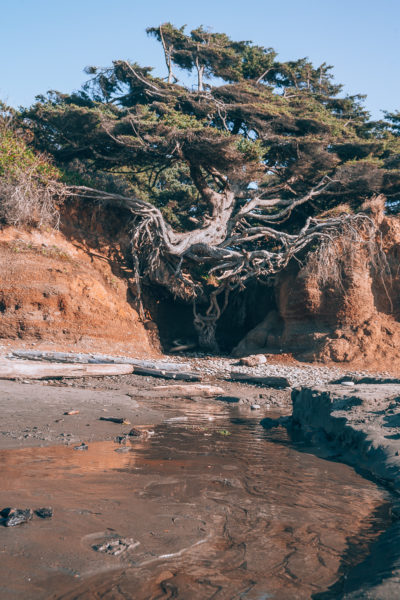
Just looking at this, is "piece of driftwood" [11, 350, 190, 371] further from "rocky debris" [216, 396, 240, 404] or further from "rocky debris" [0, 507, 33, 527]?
"rocky debris" [0, 507, 33, 527]

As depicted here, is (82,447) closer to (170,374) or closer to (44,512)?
(44,512)

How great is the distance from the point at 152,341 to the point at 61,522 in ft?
43.7

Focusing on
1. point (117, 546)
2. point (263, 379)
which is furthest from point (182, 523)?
point (263, 379)

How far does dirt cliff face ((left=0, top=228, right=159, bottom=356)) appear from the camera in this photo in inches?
526

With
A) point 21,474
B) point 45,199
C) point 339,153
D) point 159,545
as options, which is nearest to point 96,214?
point 45,199

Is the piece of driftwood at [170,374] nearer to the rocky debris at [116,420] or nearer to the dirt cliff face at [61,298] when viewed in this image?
the dirt cliff face at [61,298]

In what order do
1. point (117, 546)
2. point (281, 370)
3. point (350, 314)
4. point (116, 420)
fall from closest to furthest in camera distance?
point (117, 546) < point (116, 420) < point (281, 370) < point (350, 314)

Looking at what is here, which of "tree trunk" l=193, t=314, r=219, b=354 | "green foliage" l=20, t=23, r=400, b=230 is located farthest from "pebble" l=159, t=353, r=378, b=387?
"green foliage" l=20, t=23, r=400, b=230

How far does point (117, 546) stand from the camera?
2854 mm

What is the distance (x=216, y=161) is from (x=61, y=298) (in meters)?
6.54

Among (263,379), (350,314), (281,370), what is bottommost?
(263,379)

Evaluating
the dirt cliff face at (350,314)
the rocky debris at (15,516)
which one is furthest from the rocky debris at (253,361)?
the rocky debris at (15,516)

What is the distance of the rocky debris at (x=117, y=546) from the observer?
2787mm

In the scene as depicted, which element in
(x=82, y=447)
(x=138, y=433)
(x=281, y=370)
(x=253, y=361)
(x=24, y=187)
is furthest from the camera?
(x=253, y=361)
